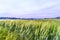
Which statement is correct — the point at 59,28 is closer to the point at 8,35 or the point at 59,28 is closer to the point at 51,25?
the point at 51,25

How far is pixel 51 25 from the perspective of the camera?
37.6 feet

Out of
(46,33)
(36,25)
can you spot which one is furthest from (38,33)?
(36,25)

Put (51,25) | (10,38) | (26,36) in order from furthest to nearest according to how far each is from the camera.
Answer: (51,25) < (26,36) < (10,38)

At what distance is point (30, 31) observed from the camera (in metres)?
11.2

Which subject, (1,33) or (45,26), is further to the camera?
(45,26)

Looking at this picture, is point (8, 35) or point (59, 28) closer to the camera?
point (8, 35)

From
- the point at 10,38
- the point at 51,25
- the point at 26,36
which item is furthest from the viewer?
the point at 51,25

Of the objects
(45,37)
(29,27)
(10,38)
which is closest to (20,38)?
(10,38)

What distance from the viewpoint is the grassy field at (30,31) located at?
975cm

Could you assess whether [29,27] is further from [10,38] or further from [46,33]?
[10,38]

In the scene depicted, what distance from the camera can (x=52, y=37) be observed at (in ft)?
34.7

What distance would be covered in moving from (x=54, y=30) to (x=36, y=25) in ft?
4.01

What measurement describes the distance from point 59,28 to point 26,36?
1542 mm

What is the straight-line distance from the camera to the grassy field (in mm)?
9749
